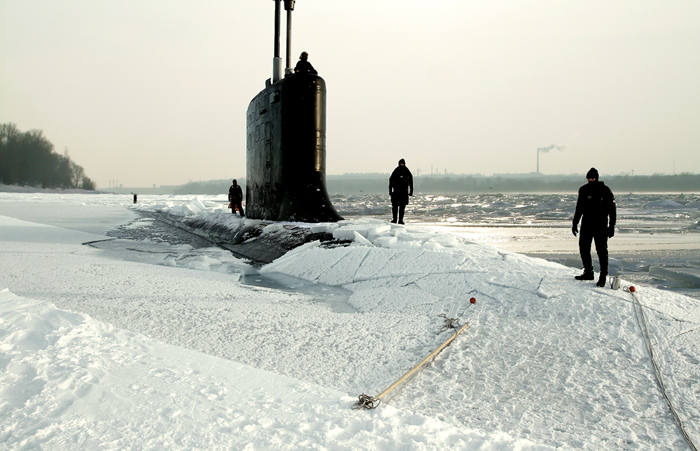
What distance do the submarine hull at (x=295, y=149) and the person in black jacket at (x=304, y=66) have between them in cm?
18

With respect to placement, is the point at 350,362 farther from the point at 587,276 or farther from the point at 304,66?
the point at 304,66

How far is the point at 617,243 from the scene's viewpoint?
10.3 metres

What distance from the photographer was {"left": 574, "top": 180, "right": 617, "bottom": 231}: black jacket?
4898 mm

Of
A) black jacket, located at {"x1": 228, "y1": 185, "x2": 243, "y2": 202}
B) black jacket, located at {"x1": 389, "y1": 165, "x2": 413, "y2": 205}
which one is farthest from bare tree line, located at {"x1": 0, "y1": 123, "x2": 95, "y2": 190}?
black jacket, located at {"x1": 389, "y1": 165, "x2": 413, "y2": 205}

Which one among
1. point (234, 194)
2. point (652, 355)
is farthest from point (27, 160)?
point (652, 355)

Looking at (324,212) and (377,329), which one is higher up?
(324,212)

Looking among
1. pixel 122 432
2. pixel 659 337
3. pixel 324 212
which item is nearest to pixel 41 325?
pixel 122 432

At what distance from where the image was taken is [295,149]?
8.75m

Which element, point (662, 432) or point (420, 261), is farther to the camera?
point (420, 261)

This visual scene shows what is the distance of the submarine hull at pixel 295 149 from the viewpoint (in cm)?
866

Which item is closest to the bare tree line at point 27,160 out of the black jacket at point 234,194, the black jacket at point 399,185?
the black jacket at point 234,194

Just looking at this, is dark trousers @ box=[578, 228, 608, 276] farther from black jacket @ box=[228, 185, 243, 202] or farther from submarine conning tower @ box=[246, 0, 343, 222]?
black jacket @ box=[228, 185, 243, 202]

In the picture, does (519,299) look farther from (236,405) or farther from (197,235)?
(197,235)

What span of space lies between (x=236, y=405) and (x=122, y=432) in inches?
19.8
